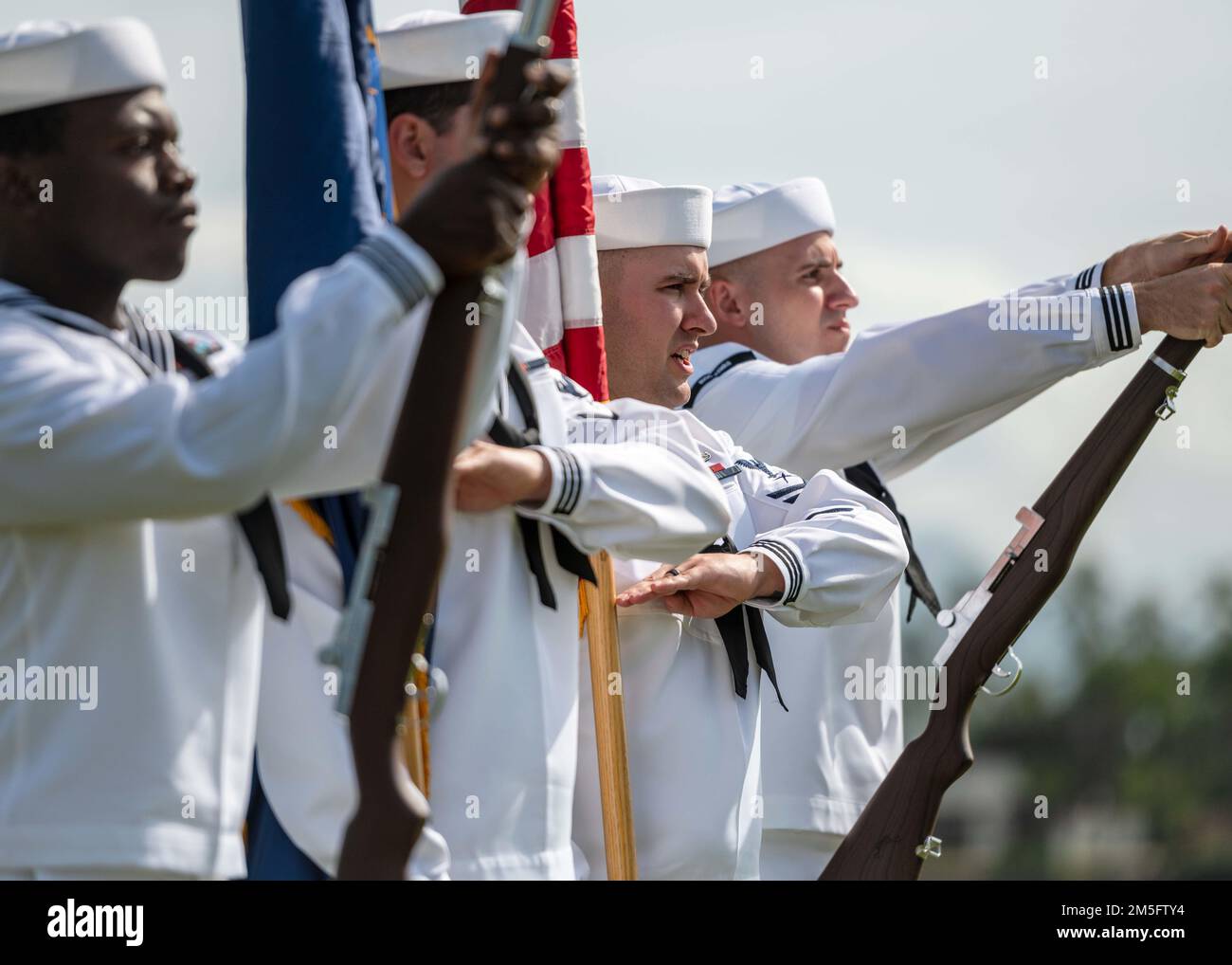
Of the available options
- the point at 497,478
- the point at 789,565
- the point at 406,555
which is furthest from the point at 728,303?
the point at 406,555

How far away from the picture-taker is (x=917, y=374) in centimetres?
648

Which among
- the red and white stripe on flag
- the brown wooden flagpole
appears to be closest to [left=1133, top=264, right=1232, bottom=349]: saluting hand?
the red and white stripe on flag

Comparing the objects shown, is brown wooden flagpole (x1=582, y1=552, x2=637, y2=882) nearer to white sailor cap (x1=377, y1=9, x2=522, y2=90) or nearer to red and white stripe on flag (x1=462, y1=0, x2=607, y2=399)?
red and white stripe on flag (x1=462, y1=0, x2=607, y2=399)

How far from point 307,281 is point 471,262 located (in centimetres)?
27

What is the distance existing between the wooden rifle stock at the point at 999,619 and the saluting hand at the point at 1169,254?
0.28 meters

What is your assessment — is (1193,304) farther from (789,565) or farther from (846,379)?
(789,565)

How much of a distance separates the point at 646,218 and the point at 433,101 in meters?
1.42

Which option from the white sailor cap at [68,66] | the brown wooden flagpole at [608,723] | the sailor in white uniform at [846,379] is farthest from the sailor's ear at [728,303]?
the white sailor cap at [68,66]

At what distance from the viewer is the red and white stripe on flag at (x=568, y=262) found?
212 inches

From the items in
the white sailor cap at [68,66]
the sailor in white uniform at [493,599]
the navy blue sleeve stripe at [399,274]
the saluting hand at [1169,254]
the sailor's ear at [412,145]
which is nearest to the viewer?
the navy blue sleeve stripe at [399,274]

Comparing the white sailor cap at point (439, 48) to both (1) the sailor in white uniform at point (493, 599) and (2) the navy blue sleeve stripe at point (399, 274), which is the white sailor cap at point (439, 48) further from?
(2) the navy blue sleeve stripe at point (399, 274)

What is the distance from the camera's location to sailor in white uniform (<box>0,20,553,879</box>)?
10.7ft
